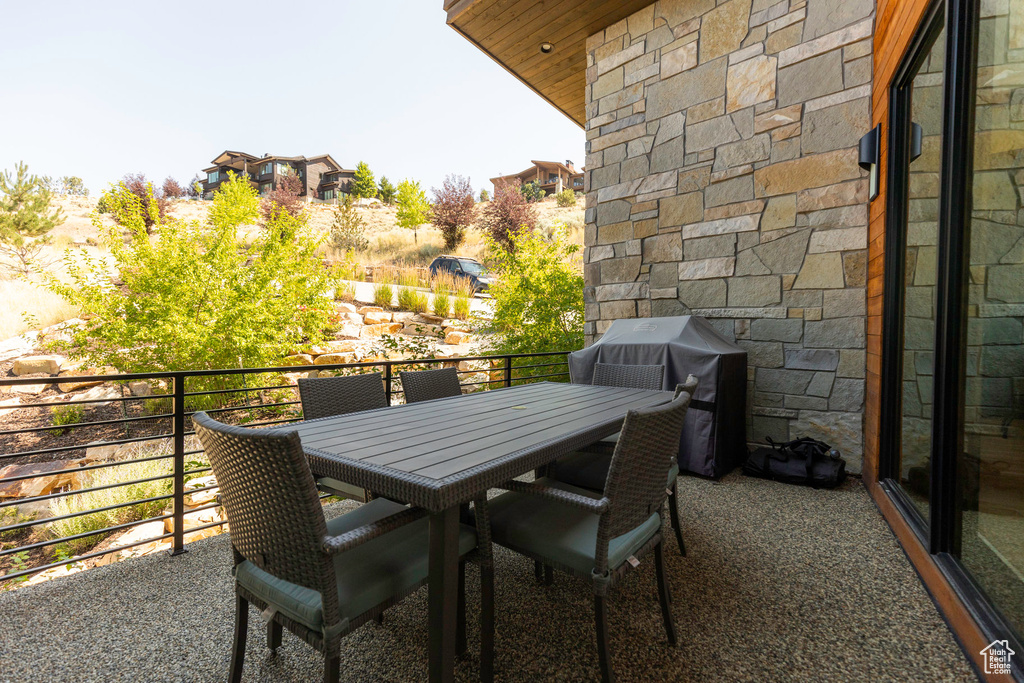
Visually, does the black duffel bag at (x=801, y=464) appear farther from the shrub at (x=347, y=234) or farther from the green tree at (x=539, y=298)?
the shrub at (x=347, y=234)

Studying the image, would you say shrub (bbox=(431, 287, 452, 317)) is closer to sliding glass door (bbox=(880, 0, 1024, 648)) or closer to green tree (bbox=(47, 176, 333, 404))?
green tree (bbox=(47, 176, 333, 404))

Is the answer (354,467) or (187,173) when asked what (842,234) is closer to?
(354,467)

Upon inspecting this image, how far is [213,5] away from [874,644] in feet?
66.6

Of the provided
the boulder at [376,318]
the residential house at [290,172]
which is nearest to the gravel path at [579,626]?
the boulder at [376,318]

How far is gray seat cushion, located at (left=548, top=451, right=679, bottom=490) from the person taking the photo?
2.02 meters

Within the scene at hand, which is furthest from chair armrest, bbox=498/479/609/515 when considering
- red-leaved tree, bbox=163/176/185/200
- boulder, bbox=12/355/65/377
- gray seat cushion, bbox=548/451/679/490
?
red-leaved tree, bbox=163/176/185/200

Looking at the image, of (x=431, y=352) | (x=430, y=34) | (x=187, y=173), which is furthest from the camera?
(x=187, y=173)

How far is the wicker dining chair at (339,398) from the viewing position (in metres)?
2.02

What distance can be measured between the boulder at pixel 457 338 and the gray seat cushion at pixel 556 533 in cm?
674

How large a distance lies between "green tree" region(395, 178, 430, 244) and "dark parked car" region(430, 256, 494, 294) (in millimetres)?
7200

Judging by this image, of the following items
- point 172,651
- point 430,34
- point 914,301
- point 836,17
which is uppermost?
point 430,34

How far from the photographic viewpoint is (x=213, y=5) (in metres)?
14.5

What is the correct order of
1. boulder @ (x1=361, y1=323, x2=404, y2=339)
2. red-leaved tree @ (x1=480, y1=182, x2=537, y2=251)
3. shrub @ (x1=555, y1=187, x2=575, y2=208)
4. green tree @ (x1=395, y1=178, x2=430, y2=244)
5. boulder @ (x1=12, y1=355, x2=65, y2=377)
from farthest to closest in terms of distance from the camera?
shrub @ (x1=555, y1=187, x2=575, y2=208), green tree @ (x1=395, y1=178, x2=430, y2=244), red-leaved tree @ (x1=480, y1=182, x2=537, y2=251), boulder @ (x1=361, y1=323, x2=404, y2=339), boulder @ (x1=12, y1=355, x2=65, y2=377)

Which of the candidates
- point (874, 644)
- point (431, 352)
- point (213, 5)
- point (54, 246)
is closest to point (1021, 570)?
point (874, 644)
